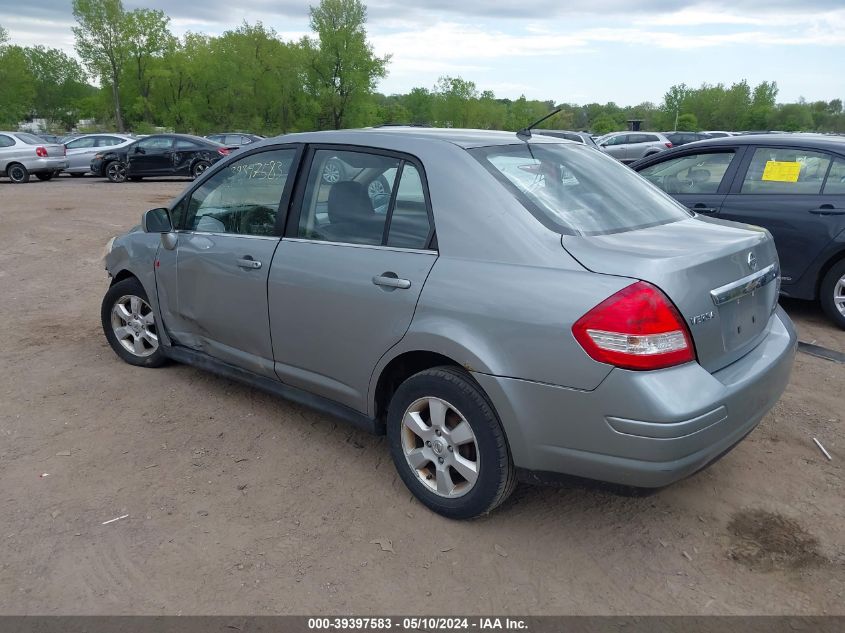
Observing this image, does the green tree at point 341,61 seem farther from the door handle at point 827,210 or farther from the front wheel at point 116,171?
the door handle at point 827,210

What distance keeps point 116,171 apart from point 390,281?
69.5ft

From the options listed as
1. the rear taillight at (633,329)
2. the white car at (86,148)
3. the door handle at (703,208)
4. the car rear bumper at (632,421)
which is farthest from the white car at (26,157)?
the rear taillight at (633,329)

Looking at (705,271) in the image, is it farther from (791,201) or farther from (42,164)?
(42,164)

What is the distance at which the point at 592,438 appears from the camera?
268 cm

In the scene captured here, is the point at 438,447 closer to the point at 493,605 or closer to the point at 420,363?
the point at 420,363

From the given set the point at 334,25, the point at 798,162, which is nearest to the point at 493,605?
the point at 798,162

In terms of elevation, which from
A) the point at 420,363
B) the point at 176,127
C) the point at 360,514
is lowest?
the point at 176,127

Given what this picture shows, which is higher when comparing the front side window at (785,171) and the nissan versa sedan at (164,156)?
the front side window at (785,171)

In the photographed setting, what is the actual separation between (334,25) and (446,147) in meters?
64.3

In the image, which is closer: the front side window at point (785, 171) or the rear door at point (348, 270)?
the rear door at point (348, 270)

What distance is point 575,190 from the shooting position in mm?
3299

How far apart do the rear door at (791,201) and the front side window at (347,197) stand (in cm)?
417

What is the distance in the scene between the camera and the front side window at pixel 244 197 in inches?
154

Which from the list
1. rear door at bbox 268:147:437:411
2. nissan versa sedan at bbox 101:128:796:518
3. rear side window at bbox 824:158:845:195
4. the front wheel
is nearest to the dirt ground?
nissan versa sedan at bbox 101:128:796:518
